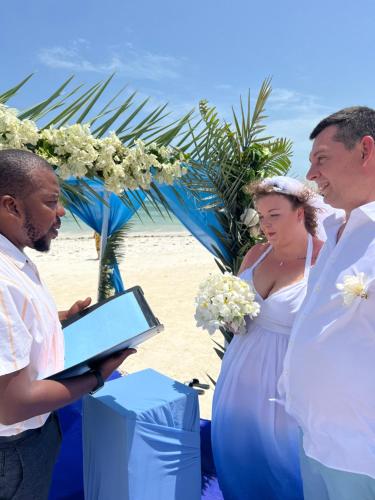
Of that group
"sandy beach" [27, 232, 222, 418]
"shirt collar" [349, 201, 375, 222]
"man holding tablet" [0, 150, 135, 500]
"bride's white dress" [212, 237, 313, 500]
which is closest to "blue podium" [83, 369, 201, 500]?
"man holding tablet" [0, 150, 135, 500]

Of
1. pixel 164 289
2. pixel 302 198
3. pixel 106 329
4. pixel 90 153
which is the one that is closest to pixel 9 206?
pixel 106 329

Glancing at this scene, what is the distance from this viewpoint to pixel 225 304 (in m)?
2.51

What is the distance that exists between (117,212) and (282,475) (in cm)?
489

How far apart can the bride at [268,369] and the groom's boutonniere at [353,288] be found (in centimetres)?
98

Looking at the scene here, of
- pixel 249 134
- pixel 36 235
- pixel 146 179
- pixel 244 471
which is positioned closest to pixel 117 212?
pixel 249 134

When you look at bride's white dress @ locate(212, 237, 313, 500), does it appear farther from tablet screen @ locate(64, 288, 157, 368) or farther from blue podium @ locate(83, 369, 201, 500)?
tablet screen @ locate(64, 288, 157, 368)

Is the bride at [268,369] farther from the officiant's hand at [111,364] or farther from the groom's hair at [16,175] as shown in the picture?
the groom's hair at [16,175]

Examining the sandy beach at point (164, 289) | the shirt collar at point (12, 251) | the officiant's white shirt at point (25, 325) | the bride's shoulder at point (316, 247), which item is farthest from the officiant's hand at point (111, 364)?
the sandy beach at point (164, 289)

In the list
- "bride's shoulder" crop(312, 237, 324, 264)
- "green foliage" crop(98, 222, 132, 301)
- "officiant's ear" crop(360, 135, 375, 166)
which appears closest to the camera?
"officiant's ear" crop(360, 135, 375, 166)

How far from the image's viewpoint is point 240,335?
2721 mm

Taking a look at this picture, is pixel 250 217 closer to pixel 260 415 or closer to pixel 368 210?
pixel 260 415

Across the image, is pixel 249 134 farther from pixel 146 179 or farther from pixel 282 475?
pixel 282 475

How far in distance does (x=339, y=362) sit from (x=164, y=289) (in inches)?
411

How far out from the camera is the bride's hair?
2742mm
